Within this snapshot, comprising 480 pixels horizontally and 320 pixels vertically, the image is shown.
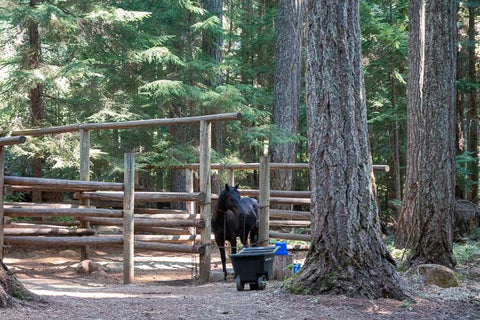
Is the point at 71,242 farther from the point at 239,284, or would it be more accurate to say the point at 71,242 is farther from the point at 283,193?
the point at 283,193

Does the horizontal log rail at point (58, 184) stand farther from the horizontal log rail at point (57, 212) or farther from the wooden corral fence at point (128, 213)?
the horizontal log rail at point (57, 212)

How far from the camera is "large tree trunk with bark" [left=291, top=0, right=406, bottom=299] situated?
636 cm

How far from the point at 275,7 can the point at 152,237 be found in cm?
1493

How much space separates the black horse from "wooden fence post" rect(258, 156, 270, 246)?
0.36 meters

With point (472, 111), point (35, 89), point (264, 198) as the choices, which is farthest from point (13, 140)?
point (472, 111)

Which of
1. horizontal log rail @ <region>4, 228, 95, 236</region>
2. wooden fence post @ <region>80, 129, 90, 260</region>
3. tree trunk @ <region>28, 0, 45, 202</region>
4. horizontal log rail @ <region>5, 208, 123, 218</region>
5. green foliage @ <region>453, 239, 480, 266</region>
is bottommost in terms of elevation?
green foliage @ <region>453, 239, 480, 266</region>

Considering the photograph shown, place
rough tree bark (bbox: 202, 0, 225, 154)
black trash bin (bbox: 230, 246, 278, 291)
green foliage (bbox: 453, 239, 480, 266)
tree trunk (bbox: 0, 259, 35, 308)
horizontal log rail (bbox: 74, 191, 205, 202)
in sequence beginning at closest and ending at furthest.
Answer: tree trunk (bbox: 0, 259, 35, 308) < black trash bin (bbox: 230, 246, 278, 291) < horizontal log rail (bbox: 74, 191, 205, 202) < green foliage (bbox: 453, 239, 480, 266) < rough tree bark (bbox: 202, 0, 225, 154)

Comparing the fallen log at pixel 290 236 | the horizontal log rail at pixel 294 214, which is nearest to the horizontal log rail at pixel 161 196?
the fallen log at pixel 290 236

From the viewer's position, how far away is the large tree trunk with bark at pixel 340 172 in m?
6.36

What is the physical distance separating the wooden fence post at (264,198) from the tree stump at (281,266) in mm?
879

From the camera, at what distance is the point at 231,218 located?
33.9 ft

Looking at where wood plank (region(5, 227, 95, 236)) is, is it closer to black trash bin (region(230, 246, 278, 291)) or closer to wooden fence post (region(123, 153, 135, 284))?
wooden fence post (region(123, 153, 135, 284))

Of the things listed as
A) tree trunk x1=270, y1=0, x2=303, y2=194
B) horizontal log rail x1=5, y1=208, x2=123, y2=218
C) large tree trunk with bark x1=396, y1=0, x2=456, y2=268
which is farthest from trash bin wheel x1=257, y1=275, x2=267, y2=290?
tree trunk x1=270, y1=0, x2=303, y2=194

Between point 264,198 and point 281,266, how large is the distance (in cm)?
141
